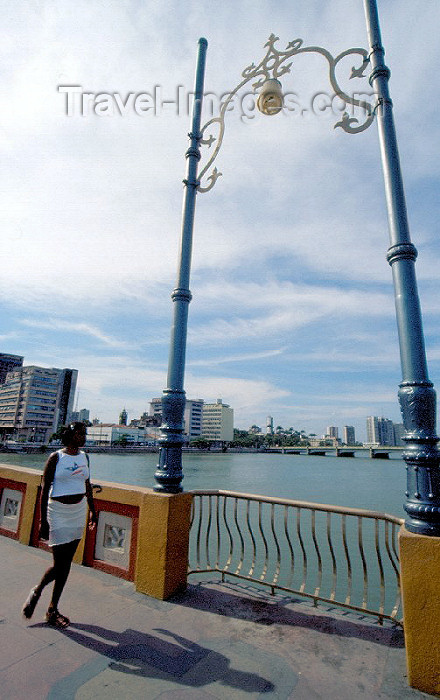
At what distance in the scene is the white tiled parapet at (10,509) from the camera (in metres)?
5.46

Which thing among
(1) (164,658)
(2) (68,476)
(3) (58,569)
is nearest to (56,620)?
(3) (58,569)

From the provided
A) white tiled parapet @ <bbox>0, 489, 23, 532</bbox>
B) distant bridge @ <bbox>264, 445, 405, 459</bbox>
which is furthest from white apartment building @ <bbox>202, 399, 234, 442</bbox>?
white tiled parapet @ <bbox>0, 489, 23, 532</bbox>

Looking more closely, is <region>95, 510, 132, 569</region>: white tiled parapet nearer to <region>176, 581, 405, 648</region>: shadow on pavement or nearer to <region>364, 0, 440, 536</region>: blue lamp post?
<region>176, 581, 405, 648</region>: shadow on pavement

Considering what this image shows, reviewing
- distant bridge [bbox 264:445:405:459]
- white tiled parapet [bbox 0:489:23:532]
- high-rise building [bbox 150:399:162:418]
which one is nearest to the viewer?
white tiled parapet [bbox 0:489:23:532]

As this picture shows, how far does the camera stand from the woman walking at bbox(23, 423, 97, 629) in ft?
9.98

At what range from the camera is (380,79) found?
346 centimetres

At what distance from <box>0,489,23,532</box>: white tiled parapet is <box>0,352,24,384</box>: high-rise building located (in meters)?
163

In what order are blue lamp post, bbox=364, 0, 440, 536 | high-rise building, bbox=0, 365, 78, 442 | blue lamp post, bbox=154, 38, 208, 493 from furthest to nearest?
high-rise building, bbox=0, 365, 78, 442, blue lamp post, bbox=154, 38, 208, 493, blue lamp post, bbox=364, 0, 440, 536

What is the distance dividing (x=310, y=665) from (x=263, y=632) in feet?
1.79

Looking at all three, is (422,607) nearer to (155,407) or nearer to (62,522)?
(62,522)

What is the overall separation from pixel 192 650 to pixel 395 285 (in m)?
3.32

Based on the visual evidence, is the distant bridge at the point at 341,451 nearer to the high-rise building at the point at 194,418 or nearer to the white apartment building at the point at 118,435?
the high-rise building at the point at 194,418

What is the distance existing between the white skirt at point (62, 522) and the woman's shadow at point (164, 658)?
708 mm

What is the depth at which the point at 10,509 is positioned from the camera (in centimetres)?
565
